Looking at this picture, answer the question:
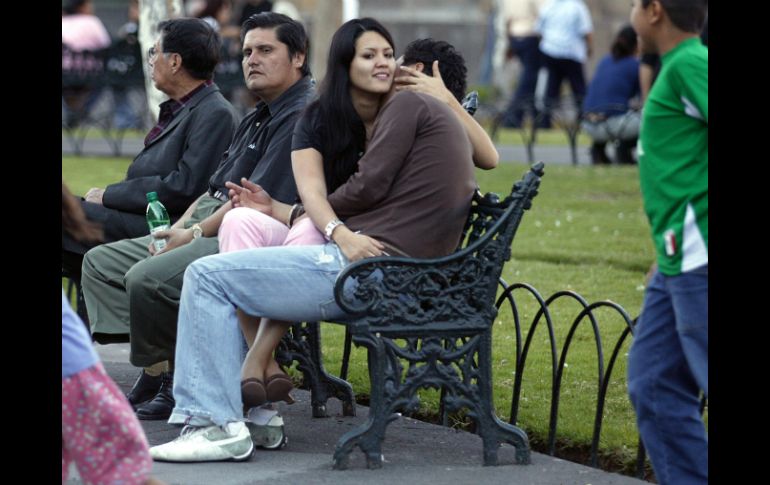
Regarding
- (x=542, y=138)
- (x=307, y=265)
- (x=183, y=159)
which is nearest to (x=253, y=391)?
(x=307, y=265)

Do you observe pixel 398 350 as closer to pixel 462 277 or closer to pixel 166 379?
pixel 462 277

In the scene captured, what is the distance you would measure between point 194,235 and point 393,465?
145 cm

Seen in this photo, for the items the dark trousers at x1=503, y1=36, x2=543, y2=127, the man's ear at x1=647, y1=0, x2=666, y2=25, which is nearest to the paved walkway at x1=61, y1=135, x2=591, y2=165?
the dark trousers at x1=503, y1=36, x2=543, y2=127

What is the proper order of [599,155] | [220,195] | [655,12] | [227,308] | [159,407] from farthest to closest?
[599,155], [220,195], [159,407], [227,308], [655,12]

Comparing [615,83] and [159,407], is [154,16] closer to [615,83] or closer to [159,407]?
[615,83]

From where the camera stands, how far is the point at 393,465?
17.3 ft

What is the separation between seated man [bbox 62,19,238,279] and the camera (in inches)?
255

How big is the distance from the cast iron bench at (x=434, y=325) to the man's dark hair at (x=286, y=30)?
1311 millimetres

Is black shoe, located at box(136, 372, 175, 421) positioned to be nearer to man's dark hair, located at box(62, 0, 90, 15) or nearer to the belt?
the belt

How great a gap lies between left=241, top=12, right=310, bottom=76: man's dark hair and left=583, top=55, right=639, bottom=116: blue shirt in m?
8.93

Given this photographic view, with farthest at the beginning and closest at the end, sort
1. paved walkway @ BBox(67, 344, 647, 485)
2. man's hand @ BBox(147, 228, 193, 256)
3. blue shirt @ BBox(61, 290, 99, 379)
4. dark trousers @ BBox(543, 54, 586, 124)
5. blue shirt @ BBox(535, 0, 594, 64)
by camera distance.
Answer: dark trousers @ BBox(543, 54, 586, 124) → blue shirt @ BBox(535, 0, 594, 64) → man's hand @ BBox(147, 228, 193, 256) → paved walkway @ BBox(67, 344, 647, 485) → blue shirt @ BBox(61, 290, 99, 379)
